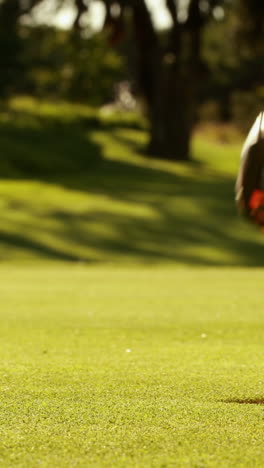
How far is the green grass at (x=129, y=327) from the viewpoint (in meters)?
3.91

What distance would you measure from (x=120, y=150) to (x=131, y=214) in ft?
49.5

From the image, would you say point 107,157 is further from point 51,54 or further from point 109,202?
point 51,54

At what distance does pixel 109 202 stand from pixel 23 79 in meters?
32.5

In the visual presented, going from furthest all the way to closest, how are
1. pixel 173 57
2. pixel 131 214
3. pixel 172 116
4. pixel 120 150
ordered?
pixel 120 150
pixel 172 116
pixel 173 57
pixel 131 214

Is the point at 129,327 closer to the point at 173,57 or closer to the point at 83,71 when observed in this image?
the point at 173,57

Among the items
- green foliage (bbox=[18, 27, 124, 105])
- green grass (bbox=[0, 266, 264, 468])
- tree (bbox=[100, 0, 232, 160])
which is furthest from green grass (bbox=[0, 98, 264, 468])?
green foliage (bbox=[18, 27, 124, 105])

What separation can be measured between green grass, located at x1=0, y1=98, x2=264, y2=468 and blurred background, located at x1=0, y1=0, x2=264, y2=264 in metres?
0.10

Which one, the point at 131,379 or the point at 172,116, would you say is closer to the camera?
the point at 131,379

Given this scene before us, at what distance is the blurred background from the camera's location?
18.0 metres

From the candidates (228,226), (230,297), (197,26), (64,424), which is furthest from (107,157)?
(64,424)

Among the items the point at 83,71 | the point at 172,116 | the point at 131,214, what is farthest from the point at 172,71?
the point at 83,71

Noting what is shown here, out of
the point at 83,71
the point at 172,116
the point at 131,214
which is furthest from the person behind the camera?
the point at 83,71

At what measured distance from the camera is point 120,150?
3534cm

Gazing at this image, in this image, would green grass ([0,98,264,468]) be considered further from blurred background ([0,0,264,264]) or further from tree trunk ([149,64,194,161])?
tree trunk ([149,64,194,161])
